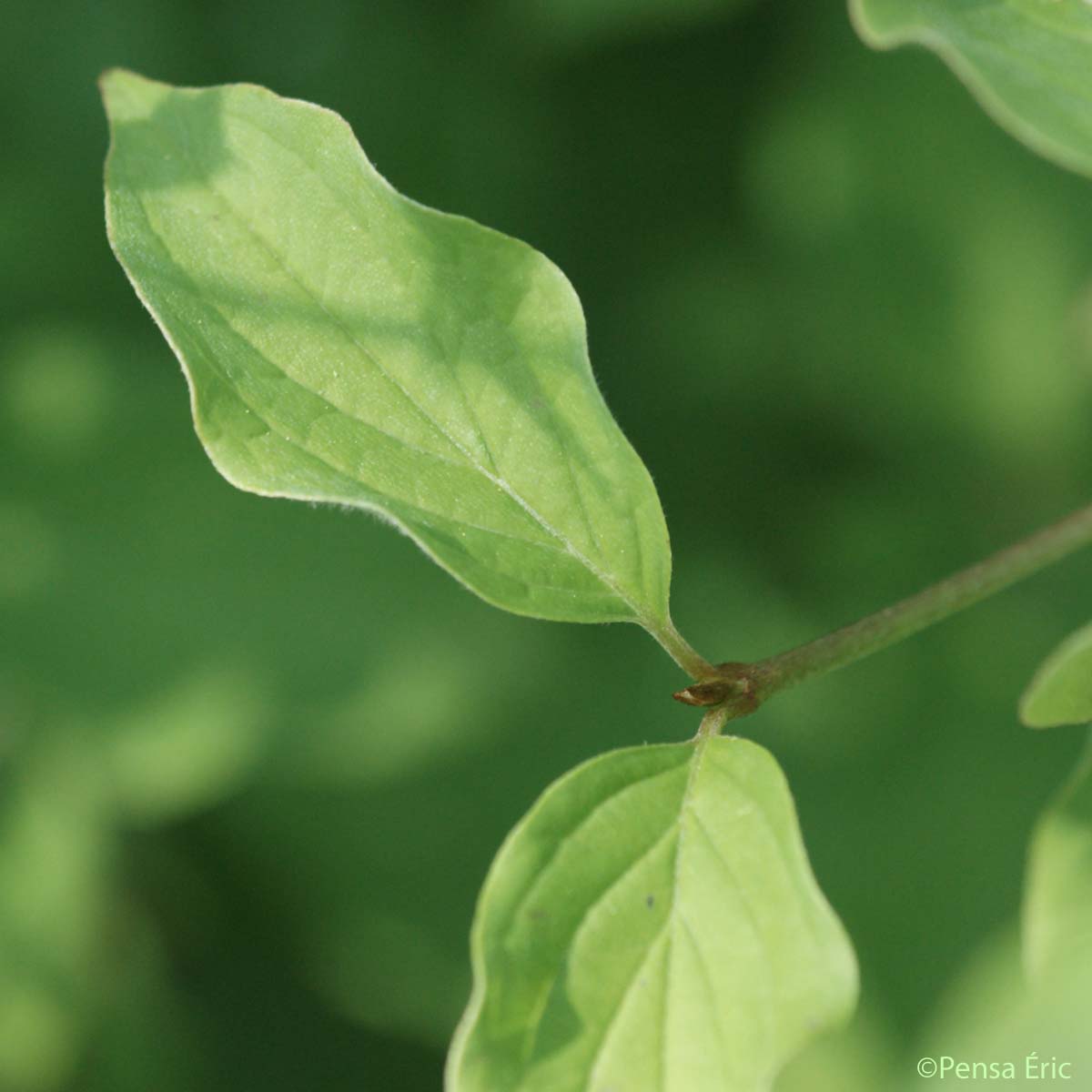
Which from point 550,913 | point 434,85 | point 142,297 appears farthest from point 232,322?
point 434,85

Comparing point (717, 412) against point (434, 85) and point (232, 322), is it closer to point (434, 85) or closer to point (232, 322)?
point (434, 85)

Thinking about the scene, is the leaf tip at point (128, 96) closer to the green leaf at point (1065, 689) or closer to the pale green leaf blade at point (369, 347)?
the pale green leaf blade at point (369, 347)

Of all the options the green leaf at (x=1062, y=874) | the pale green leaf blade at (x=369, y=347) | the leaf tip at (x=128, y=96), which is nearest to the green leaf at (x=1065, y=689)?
the green leaf at (x=1062, y=874)

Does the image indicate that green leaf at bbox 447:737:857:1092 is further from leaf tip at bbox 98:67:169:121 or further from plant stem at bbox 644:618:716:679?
A: leaf tip at bbox 98:67:169:121

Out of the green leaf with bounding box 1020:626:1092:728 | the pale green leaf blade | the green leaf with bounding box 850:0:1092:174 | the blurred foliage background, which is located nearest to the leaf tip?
the pale green leaf blade

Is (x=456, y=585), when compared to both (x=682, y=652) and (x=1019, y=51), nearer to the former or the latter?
(x=682, y=652)

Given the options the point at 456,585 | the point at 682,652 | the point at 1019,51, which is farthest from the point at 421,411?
the point at 456,585
